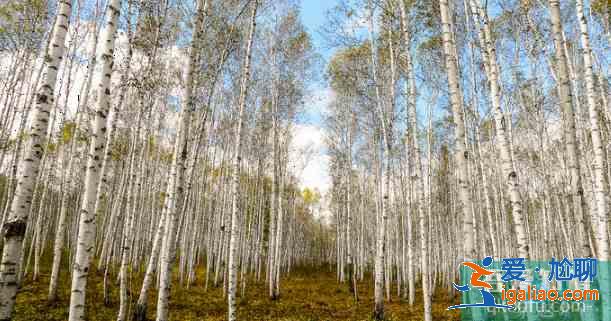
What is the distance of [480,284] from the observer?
691 centimetres

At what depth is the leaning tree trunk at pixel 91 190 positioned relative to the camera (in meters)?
3.68

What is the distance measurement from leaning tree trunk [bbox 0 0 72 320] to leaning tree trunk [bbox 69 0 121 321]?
47 cm

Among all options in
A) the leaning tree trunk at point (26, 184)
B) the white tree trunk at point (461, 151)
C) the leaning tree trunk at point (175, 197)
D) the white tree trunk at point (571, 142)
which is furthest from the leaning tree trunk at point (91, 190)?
the white tree trunk at point (571, 142)

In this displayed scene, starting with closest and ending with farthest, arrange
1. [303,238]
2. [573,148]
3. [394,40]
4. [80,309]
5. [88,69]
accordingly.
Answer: [80,309]
[573,148]
[88,69]
[394,40]
[303,238]

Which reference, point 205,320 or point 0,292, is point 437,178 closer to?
point 205,320

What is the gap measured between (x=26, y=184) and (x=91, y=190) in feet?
2.15

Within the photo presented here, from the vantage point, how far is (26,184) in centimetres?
336

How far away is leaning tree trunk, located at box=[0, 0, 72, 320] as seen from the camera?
3.17 m

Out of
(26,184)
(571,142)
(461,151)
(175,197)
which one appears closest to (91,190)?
(26,184)

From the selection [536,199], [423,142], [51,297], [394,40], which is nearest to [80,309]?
[51,297]

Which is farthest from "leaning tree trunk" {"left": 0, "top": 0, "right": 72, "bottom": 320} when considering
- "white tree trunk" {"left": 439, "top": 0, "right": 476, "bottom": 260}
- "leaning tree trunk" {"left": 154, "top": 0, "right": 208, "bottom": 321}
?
"white tree trunk" {"left": 439, "top": 0, "right": 476, "bottom": 260}

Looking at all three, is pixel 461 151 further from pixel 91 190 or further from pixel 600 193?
pixel 91 190

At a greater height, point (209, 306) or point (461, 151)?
point (461, 151)

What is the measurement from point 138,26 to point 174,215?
6.14 m
